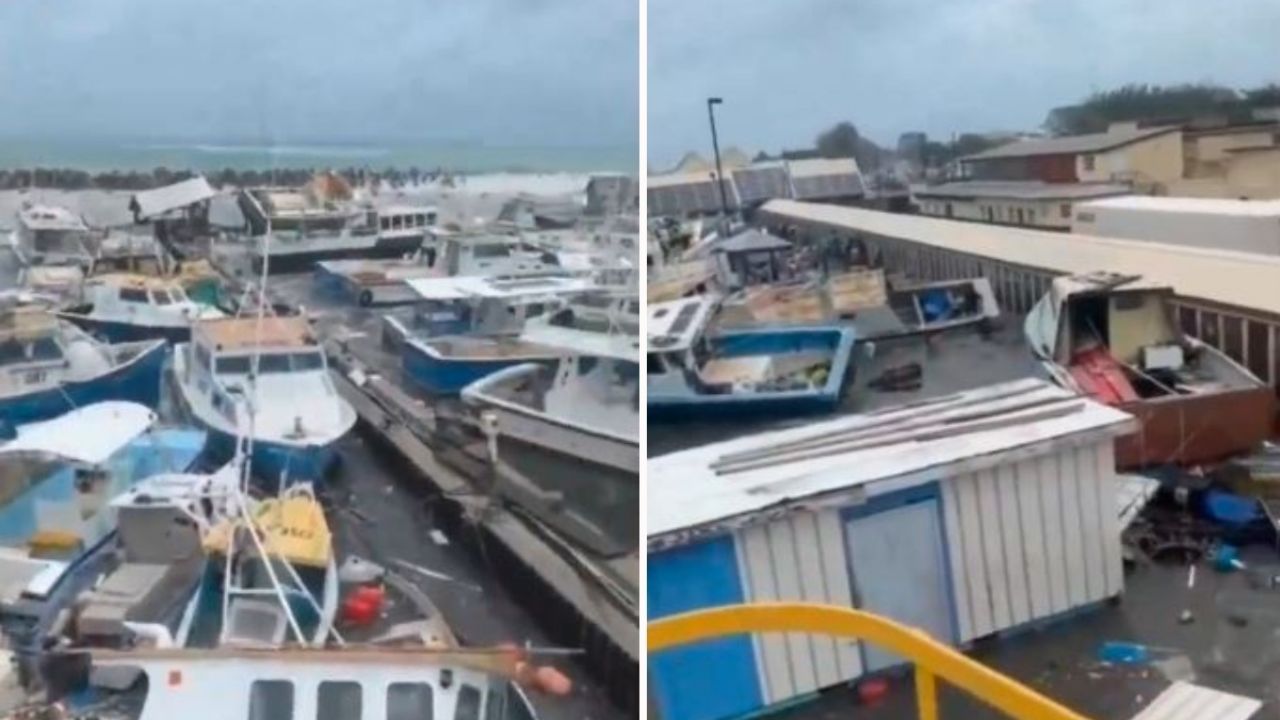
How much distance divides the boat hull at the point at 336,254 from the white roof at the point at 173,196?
0.39 ft

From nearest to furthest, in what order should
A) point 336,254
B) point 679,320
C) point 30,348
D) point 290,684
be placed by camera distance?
point 290,684
point 30,348
point 336,254
point 679,320

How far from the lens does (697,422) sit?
6.98 feet

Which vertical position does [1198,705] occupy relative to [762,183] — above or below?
below

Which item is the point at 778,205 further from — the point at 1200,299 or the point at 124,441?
the point at 124,441

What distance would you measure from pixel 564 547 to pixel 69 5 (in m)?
1.05

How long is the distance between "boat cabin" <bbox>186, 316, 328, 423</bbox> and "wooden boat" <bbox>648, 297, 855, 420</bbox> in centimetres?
52

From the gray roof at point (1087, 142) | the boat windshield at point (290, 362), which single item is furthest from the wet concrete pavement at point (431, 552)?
the gray roof at point (1087, 142)

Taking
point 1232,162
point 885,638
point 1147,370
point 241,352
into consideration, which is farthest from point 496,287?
point 1232,162

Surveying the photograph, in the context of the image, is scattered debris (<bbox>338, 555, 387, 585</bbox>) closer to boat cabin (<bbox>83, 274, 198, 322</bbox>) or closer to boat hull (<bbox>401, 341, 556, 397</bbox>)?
boat hull (<bbox>401, 341, 556, 397</bbox>)

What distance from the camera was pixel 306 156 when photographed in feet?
6.57

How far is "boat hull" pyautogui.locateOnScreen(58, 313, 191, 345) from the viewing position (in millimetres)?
1934

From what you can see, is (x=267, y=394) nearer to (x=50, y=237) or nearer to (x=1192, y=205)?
(x=50, y=237)

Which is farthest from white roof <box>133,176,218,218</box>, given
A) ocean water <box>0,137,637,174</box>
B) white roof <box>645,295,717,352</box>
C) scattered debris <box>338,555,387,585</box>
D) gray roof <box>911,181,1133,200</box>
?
gray roof <box>911,181,1133,200</box>

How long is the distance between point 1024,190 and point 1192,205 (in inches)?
12.8
